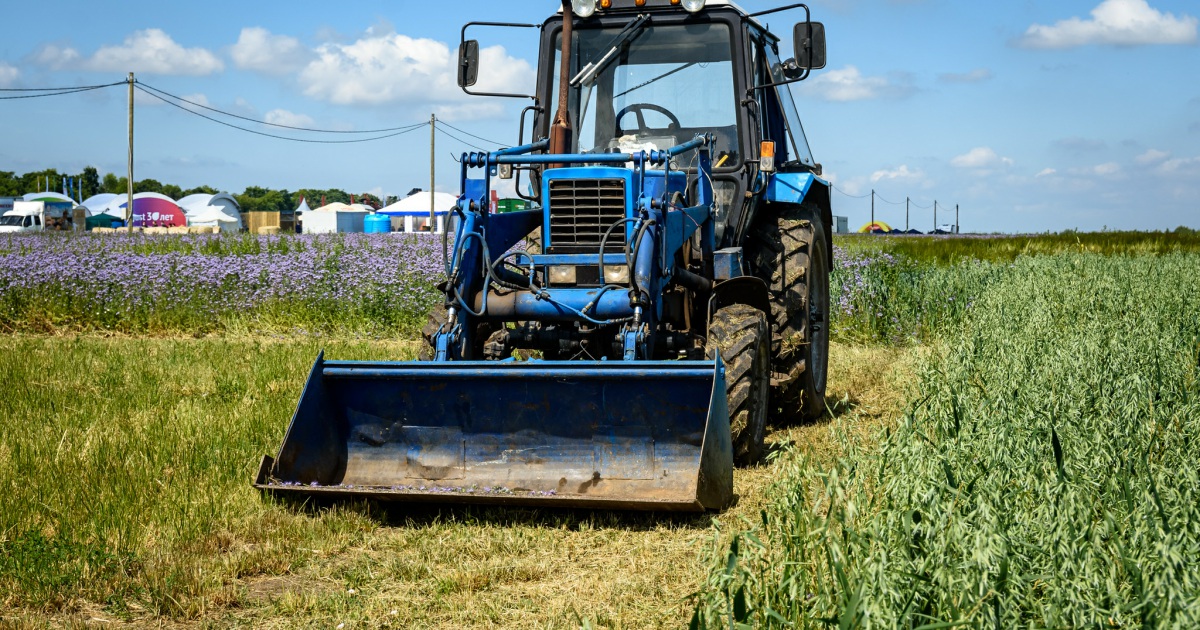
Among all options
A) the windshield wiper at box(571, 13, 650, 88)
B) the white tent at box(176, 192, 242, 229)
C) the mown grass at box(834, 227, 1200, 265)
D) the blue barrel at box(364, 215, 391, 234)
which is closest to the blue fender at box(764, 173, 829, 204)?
the windshield wiper at box(571, 13, 650, 88)

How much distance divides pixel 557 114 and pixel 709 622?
4222mm

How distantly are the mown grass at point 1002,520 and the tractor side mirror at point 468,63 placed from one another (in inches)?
128

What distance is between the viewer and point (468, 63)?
6.52 metres

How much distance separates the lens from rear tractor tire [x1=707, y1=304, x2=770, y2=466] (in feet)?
18.0

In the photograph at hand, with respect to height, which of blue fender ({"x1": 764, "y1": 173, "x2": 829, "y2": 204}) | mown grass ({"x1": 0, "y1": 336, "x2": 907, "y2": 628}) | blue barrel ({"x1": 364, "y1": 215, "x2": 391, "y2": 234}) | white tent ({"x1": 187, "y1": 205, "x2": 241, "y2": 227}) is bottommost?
mown grass ({"x1": 0, "y1": 336, "x2": 907, "y2": 628})

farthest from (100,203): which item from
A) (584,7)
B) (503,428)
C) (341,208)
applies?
(503,428)

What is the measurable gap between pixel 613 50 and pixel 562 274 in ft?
5.34

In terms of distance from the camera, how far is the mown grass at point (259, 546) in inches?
149

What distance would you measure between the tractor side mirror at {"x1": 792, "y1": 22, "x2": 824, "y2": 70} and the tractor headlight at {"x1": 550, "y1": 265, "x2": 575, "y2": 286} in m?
1.69

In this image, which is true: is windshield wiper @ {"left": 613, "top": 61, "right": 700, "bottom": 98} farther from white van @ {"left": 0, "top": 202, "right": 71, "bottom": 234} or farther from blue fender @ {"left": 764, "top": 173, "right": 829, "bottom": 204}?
white van @ {"left": 0, "top": 202, "right": 71, "bottom": 234}

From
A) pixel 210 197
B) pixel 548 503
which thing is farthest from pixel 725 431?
pixel 210 197

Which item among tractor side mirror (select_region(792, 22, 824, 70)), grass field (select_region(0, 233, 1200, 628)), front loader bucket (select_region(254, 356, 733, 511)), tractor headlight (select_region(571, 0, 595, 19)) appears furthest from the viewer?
tractor headlight (select_region(571, 0, 595, 19))

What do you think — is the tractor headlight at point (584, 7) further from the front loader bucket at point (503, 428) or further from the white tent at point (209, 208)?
the white tent at point (209, 208)

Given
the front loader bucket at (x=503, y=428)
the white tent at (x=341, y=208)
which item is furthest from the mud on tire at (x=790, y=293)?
the white tent at (x=341, y=208)
